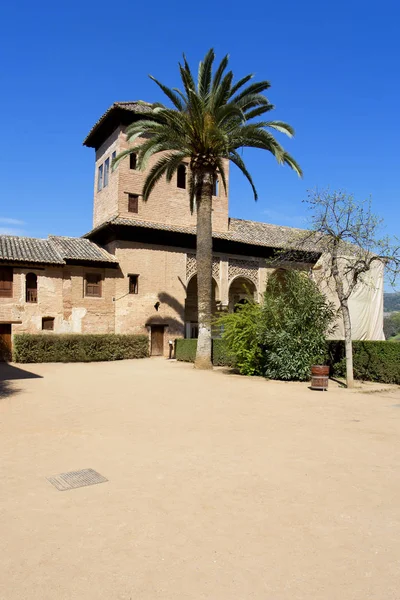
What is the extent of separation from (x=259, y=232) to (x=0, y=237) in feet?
55.7

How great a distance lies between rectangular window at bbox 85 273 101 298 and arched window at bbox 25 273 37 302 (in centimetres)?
271

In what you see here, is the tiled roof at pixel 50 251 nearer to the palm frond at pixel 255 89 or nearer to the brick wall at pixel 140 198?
the brick wall at pixel 140 198

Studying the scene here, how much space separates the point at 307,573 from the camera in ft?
11.2

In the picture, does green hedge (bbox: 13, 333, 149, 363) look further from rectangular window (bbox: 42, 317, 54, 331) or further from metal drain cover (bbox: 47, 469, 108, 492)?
metal drain cover (bbox: 47, 469, 108, 492)

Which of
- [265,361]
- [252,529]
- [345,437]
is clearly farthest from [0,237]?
[252,529]

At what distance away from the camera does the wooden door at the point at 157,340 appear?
2672 cm

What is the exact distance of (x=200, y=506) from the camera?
4660mm

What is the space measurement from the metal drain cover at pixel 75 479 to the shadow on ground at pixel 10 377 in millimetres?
6732

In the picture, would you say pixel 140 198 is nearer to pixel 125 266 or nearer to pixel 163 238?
pixel 163 238

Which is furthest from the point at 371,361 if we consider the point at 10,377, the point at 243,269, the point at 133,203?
the point at 133,203

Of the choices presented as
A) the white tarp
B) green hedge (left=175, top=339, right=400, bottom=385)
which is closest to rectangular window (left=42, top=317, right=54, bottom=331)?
green hedge (left=175, top=339, right=400, bottom=385)

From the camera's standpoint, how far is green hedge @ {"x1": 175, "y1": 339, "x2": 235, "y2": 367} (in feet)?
70.6

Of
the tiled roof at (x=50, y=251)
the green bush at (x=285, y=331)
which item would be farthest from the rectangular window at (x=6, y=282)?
the green bush at (x=285, y=331)

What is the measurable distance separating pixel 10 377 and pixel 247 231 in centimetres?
2009
